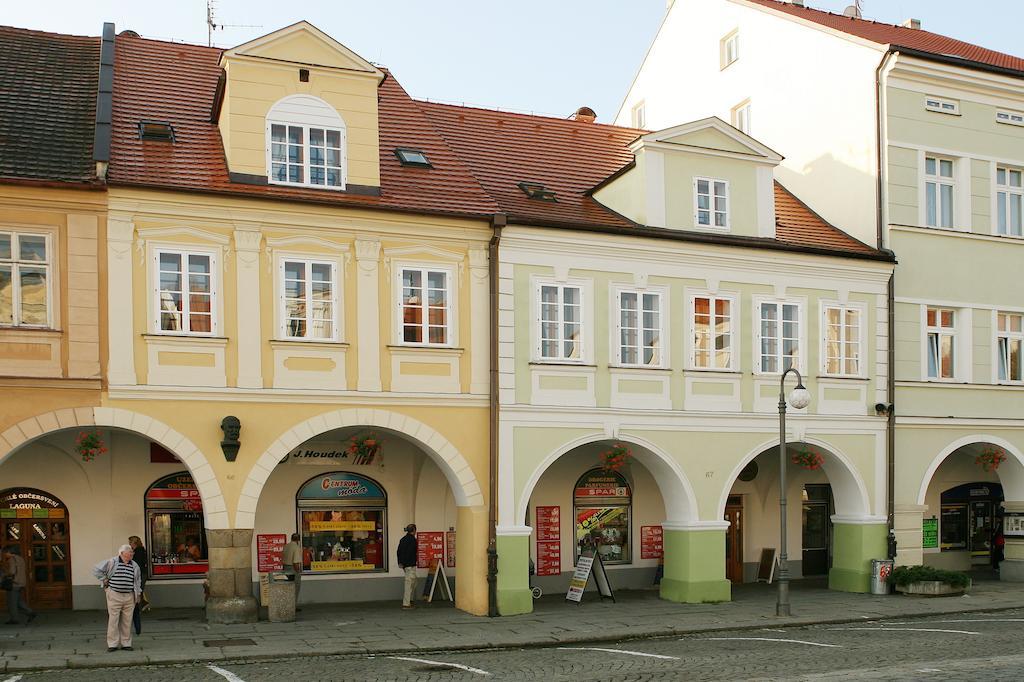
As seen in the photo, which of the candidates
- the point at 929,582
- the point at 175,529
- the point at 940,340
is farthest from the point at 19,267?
the point at 940,340

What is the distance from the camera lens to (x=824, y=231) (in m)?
26.4

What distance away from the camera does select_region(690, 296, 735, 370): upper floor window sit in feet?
77.6

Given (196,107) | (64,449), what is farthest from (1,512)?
(196,107)

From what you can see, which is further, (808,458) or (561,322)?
(808,458)

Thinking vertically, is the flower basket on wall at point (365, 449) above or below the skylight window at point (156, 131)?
below

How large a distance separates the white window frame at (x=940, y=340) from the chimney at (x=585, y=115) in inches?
391

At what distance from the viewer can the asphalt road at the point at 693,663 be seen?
14789 mm

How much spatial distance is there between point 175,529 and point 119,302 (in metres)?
5.02

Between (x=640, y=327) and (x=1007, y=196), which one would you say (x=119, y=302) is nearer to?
(x=640, y=327)

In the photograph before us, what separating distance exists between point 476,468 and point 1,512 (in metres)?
8.49

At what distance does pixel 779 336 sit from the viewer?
2441 cm

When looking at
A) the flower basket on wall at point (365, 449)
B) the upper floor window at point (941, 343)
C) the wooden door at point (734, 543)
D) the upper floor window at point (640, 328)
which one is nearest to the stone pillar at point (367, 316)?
the flower basket on wall at point (365, 449)

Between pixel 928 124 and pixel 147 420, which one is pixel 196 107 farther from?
pixel 928 124

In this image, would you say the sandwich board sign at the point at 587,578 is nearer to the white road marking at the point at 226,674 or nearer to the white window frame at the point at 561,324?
the white window frame at the point at 561,324
